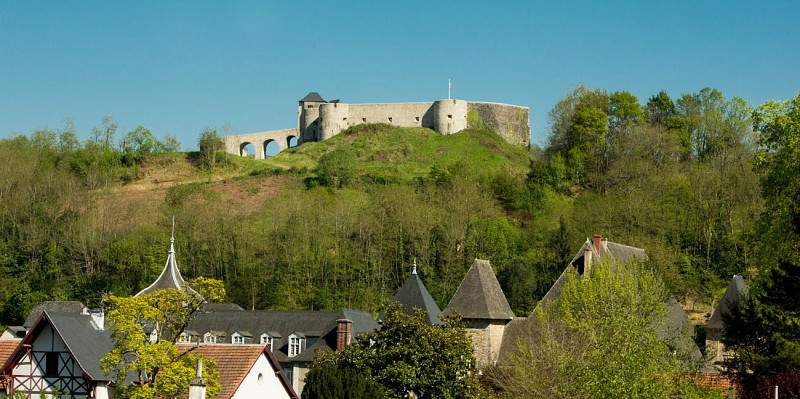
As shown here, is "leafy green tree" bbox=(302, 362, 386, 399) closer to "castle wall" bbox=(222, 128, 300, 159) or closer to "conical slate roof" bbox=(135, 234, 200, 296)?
"conical slate roof" bbox=(135, 234, 200, 296)

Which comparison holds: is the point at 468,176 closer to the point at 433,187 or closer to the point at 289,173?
the point at 433,187

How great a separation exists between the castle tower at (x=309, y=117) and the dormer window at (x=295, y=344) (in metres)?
61.0

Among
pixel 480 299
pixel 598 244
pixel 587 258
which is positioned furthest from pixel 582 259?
pixel 480 299

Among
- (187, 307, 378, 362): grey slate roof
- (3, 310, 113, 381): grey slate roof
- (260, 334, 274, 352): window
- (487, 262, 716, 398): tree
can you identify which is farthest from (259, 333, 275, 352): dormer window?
(3, 310, 113, 381): grey slate roof

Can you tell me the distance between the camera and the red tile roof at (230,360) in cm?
3297

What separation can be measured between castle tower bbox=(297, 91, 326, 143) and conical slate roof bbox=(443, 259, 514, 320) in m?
65.5

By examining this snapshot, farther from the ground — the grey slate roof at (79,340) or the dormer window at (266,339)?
the grey slate roof at (79,340)

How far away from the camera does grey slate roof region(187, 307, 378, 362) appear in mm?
51500

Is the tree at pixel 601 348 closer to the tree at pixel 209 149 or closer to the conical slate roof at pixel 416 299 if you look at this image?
the conical slate roof at pixel 416 299

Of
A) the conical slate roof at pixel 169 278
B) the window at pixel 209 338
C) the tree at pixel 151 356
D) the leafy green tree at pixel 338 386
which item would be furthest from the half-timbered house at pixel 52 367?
the conical slate roof at pixel 169 278

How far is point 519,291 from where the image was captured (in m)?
66.1

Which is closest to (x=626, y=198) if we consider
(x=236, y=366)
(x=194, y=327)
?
(x=194, y=327)

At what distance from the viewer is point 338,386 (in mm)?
35719

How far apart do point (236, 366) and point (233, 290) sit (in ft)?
120
